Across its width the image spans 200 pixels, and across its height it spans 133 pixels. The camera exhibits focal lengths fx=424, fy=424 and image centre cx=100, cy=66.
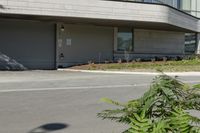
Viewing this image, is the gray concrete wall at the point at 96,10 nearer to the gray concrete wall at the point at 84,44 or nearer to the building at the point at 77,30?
the building at the point at 77,30

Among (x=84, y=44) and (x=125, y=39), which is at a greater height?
(x=125, y=39)

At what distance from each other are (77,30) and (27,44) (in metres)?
4.22

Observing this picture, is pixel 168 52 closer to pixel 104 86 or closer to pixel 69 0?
pixel 69 0

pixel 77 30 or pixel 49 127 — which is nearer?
pixel 49 127

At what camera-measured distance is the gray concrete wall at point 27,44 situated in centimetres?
2912

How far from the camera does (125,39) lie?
35469 millimetres

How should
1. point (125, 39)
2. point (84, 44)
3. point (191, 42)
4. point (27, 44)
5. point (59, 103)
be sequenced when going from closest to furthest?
1. point (59, 103)
2. point (27, 44)
3. point (84, 44)
4. point (125, 39)
5. point (191, 42)

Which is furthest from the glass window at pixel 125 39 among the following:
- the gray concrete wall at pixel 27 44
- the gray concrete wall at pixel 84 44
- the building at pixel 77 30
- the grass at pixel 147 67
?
the gray concrete wall at pixel 27 44

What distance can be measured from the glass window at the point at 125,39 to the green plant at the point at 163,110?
107 feet

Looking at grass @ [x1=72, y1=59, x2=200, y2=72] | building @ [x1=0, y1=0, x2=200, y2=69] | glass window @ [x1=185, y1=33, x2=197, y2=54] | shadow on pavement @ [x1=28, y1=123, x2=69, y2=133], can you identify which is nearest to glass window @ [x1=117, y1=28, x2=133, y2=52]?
building @ [x1=0, y1=0, x2=200, y2=69]

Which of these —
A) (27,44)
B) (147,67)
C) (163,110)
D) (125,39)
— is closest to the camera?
(163,110)

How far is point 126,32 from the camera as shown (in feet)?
117

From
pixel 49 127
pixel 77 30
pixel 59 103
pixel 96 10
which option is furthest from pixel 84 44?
pixel 49 127

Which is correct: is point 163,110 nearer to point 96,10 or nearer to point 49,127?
point 49,127
